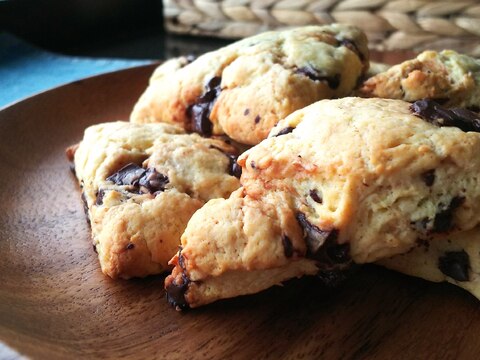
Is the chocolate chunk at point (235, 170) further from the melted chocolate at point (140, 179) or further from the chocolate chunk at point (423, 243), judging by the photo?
the chocolate chunk at point (423, 243)

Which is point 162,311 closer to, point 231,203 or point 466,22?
point 231,203

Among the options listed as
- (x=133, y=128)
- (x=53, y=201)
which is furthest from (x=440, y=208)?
(x=53, y=201)

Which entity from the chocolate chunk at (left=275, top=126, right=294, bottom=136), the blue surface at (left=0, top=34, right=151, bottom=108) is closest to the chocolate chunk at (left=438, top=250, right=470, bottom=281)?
the chocolate chunk at (left=275, top=126, right=294, bottom=136)

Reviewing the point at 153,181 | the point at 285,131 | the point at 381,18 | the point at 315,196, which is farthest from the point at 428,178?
the point at 381,18

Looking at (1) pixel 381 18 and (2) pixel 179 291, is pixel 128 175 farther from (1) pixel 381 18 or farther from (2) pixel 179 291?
(1) pixel 381 18

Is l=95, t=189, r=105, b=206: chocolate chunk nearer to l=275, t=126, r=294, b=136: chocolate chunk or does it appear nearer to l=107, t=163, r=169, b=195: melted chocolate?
l=107, t=163, r=169, b=195: melted chocolate

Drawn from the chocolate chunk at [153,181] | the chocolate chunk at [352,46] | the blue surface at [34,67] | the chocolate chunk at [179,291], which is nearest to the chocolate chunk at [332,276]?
the chocolate chunk at [179,291]
